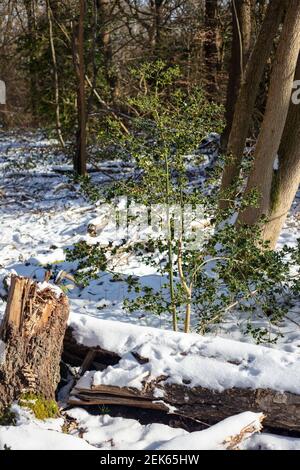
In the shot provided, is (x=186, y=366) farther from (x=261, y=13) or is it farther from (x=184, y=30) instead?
(x=184, y=30)

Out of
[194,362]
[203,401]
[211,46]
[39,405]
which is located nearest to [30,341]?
[39,405]

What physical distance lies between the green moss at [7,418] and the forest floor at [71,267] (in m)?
0.04

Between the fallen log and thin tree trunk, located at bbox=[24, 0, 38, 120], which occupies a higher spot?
thin tree trunk, located at bbox=[24, 0, 38, 120]

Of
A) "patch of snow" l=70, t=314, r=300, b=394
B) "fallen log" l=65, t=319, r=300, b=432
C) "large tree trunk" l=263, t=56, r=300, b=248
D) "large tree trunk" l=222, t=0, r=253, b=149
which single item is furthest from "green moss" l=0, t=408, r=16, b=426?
"large tree trunk" l=222, t=0, r=253, b=149

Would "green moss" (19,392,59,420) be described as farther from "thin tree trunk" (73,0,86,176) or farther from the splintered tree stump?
"thin tree trunk" (73,0,86,176)

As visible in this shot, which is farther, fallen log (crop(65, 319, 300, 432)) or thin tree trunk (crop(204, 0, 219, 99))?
thin tree trunk (crop(204, 0, 219, 99))

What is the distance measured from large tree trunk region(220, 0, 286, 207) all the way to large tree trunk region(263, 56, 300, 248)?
50 centimetres

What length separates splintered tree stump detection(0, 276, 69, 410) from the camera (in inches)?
147

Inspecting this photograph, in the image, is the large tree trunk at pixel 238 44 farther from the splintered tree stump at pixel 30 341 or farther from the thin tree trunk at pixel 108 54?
the splintered tree stump at pixel 30 341

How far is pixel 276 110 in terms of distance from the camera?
589 cm

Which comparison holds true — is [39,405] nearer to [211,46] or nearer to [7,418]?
[7,418]

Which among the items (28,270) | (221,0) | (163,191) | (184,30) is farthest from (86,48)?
(163,191)

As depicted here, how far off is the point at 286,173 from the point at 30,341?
3.70 m

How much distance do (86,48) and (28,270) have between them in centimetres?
721
